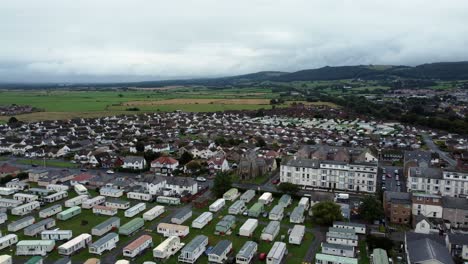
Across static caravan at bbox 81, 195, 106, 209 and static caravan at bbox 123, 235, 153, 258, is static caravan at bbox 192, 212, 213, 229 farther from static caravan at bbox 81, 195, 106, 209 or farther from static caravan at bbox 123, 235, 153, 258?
static caravan at bbox 81, 195, 106, 209

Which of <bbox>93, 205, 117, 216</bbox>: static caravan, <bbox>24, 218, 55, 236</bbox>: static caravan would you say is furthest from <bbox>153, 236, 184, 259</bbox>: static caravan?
<bbox>24, 218, 55, 236</bbox>: static caravan

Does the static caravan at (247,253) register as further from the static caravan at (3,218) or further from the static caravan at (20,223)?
the static caravan at (3,218)

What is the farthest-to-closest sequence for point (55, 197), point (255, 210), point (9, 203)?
point (55, 197) < point (9, 203) < point (255, 210)

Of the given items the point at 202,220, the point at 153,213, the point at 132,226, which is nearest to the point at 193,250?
the point at 202,220

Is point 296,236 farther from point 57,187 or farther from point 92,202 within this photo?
point 57,187

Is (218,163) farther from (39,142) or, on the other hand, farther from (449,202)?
(39,142)

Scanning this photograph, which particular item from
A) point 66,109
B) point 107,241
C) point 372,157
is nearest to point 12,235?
point 107,241

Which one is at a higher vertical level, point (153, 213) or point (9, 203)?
point (9, 203)
